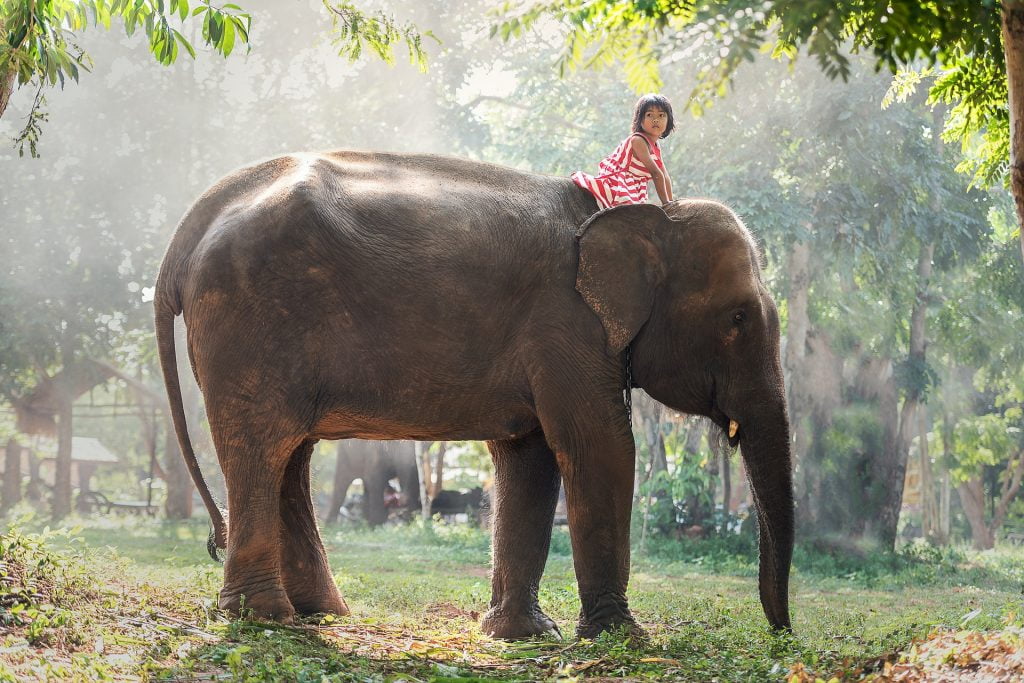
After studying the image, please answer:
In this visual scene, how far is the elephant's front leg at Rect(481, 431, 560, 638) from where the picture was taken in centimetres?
594

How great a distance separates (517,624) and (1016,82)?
140 inches

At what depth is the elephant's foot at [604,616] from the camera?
5281mm

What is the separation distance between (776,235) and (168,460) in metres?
12.0

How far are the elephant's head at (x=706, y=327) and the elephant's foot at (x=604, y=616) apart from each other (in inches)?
26.6

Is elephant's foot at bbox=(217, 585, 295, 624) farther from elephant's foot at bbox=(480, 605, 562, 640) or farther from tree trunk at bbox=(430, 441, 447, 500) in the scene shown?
tree trunk at bbox=(430, 441, 447, 500)

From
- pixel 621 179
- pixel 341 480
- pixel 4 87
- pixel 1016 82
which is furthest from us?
pixel 341 480

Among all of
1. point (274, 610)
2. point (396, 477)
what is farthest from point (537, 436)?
point (396, 477)

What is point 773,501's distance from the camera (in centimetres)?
539

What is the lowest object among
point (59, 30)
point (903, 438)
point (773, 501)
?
point (773, 501)

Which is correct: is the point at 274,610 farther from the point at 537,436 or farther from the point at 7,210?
the point at 7,210

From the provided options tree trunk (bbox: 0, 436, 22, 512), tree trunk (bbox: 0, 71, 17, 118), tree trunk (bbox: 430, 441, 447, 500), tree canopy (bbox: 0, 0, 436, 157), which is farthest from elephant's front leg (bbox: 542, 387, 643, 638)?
tree trunk (bbox: 0, 436, 22, 512)

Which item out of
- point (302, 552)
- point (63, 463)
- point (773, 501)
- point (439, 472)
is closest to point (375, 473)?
point (439, 472)

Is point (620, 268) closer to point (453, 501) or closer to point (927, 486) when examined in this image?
point (453, 501)

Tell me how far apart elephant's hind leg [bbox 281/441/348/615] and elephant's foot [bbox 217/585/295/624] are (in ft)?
1.81
